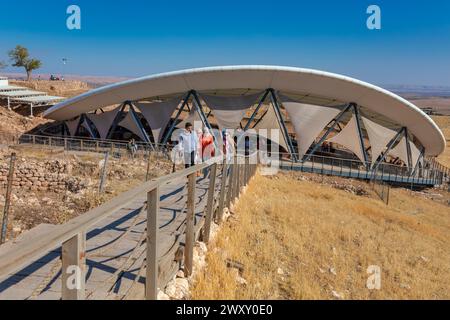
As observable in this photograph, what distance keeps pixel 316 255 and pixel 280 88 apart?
66.1ft

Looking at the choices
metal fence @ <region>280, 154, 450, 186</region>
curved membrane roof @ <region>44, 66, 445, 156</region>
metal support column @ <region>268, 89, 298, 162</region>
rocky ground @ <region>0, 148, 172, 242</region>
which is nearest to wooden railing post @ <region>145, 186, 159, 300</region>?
rocky ground @ <region>0, 148, 172, 242</region>

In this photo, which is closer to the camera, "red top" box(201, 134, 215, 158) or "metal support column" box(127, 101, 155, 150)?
"red top" box(201, 134, 215, 158)

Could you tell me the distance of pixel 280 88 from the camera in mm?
26000

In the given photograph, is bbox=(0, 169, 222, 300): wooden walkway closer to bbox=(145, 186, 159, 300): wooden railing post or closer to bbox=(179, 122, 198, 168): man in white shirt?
bbox=(145, 186, 159, 300): wooden railing post

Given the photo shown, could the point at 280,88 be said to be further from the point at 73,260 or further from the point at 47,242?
the point at 47,242

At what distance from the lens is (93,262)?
4102mm

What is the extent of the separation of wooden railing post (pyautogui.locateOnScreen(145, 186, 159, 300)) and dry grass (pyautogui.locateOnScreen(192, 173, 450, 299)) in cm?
95

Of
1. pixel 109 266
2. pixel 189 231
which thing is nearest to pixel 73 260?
pixel 109 266

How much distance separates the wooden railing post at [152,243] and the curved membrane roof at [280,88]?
20015mm

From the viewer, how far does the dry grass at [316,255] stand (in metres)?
5.21

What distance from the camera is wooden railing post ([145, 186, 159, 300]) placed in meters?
3.33

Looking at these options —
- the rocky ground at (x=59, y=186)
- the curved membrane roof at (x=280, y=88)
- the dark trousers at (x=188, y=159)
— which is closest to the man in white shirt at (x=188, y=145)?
the dark trousers at (x=188, y=159)

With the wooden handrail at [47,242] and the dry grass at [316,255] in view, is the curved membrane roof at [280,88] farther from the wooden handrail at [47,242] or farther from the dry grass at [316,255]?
the wooden handrail at [47,242]
